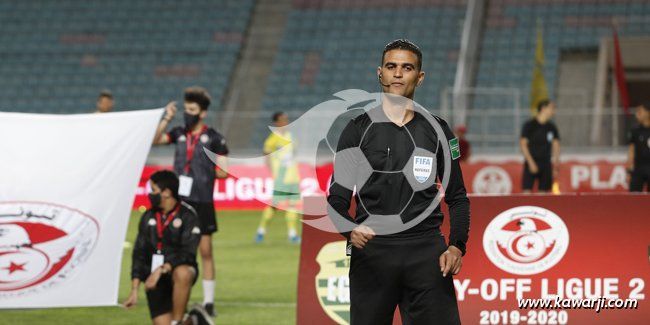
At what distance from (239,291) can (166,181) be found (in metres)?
3.63

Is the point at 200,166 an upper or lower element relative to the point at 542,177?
lower

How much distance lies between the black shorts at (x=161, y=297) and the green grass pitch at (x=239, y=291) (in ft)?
4.54

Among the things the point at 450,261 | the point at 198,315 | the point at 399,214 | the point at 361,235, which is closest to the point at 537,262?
the point at 198,315

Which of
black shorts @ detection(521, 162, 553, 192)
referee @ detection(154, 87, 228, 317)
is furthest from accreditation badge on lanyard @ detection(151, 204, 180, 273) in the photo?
black shorts @ detection(521, 162, 553, 192)

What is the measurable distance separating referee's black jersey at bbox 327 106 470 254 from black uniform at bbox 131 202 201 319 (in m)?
3.24

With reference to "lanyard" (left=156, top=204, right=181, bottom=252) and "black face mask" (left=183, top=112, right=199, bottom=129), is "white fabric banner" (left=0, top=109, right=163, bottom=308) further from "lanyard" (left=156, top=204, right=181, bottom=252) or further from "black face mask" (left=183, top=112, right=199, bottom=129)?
"black face mask" (left=183, top=112, right=199, bottom=129)

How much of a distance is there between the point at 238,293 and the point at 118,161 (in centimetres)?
305

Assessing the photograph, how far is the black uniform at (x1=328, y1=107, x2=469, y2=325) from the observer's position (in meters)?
4.80

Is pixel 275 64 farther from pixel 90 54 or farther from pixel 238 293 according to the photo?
pixel 238 293

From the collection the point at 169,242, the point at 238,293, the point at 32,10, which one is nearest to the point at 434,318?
the point at 169,242

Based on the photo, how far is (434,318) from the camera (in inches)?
190

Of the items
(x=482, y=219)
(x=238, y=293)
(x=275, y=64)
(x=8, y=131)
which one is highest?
(x=275, y=64)

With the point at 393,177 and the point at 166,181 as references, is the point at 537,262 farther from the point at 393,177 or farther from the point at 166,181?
the point at 393,177

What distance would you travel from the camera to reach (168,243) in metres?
7.97
